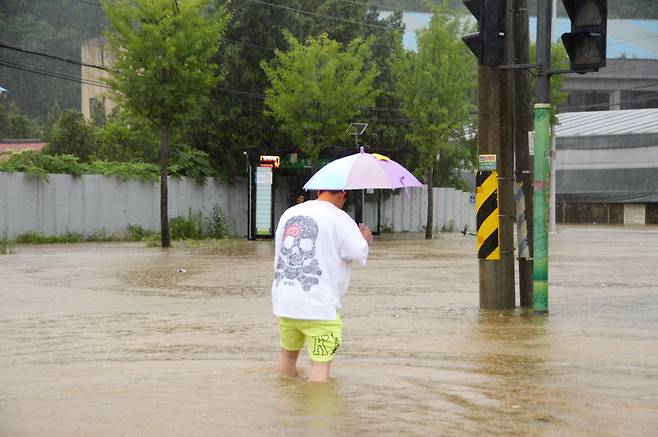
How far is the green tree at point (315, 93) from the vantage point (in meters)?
39.8

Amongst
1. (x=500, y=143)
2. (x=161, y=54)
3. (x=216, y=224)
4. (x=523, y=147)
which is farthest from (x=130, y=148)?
(x=500, y=143)

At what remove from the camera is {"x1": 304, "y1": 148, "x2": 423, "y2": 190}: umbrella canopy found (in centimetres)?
876

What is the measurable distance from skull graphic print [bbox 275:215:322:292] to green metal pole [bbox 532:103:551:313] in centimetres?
542

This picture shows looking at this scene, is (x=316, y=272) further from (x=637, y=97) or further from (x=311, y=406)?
(x=637, y=97)

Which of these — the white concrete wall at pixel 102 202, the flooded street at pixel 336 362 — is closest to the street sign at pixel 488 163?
the flooded street at pixel 336 362

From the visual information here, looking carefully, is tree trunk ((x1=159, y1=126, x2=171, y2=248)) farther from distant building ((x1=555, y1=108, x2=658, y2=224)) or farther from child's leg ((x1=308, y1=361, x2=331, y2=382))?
distant building ((x1=555, y1=108, x2=658, y2=224))

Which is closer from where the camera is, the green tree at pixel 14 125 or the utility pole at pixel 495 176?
the utility pole at pixel 495 176

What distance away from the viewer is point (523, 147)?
14.3 metres

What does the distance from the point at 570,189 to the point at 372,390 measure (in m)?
70.1

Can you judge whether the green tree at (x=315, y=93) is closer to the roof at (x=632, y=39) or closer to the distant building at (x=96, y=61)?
the distant building at (x=96, y=61)

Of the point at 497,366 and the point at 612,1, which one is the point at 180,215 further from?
the point at 612,1

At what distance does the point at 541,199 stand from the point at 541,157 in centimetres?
49

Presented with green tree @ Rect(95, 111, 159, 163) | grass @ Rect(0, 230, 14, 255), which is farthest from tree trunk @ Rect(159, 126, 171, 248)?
green tree @ Rect(95, 111, 159, 163)

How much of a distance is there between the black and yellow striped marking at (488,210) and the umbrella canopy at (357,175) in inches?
166
